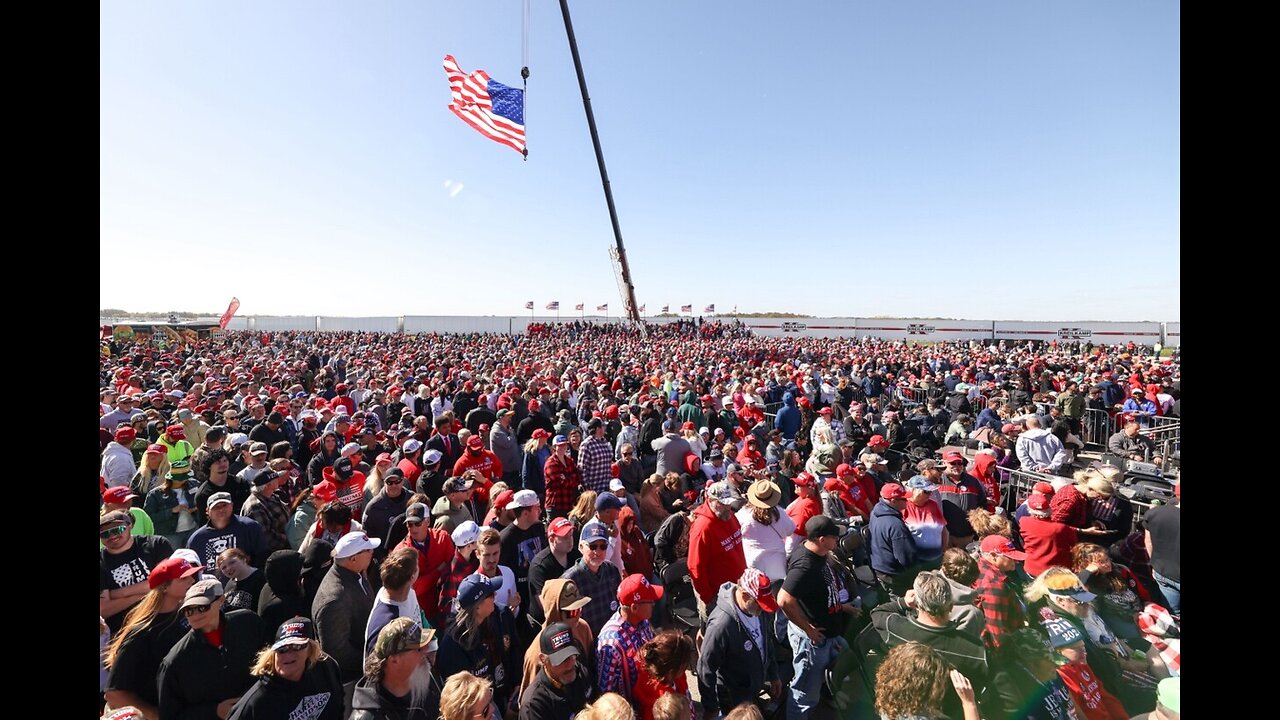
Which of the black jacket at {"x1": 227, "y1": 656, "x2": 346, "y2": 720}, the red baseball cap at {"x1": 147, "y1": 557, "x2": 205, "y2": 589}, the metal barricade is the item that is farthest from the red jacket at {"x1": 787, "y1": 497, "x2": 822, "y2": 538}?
the metal barricade

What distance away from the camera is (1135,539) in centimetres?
466

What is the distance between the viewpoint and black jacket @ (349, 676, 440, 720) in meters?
2.38

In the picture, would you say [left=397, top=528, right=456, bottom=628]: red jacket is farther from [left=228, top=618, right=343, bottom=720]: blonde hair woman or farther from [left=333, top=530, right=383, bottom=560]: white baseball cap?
[left=228, top=618, right=343, bottom=720]: blonde hair woman

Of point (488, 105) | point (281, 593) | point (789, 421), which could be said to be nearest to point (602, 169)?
point (488, 105)

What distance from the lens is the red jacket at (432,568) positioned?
401cm

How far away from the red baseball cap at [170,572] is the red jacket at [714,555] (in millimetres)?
3558

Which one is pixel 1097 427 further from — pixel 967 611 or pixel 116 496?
pixel 116 496

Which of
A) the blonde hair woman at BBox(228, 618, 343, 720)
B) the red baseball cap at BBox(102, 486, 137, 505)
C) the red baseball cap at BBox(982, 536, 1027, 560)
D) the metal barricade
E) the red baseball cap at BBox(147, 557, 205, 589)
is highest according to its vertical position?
the red baseball cap at BBox(102, 486, 137, 505)

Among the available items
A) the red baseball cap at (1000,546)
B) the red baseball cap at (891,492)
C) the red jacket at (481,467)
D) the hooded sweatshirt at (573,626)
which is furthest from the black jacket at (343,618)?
the red baseball cap at (1000,546)

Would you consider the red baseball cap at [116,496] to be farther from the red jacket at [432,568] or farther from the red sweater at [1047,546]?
the red sweater at [1047,546]

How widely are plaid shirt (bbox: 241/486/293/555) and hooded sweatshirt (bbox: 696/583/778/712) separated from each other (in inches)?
156

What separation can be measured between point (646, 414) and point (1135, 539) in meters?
6.37
